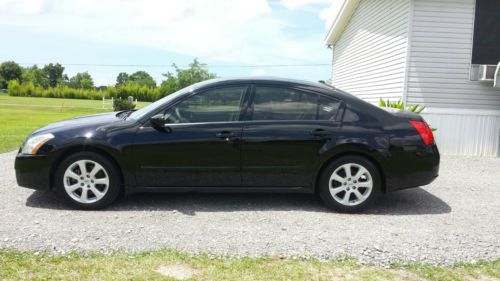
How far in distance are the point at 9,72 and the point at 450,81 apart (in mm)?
124636

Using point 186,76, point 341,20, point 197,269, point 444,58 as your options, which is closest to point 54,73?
point 186,76

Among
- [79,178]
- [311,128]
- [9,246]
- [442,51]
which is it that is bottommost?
[9,246]

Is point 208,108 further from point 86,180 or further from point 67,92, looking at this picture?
point 67,92

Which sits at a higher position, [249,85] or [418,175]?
[249,85]

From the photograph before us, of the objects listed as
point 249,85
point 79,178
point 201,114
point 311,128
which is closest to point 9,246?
point 79,178

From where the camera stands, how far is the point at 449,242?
13.2ft

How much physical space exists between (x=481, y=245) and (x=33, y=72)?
13125cm

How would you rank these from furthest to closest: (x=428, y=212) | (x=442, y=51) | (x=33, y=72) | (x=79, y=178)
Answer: (x=33, y=72) < (x=442, y=51) < (x=428, y=212) < (x=79, y=178)

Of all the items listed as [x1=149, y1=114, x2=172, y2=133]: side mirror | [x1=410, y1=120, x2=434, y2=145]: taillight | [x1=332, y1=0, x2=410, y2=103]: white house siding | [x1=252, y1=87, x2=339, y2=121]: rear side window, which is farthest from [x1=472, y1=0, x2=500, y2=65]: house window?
[x1=149, y1=114, x2=172, y2=133]: side mirror

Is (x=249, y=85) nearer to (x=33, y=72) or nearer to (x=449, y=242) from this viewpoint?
(x=449, y=242)

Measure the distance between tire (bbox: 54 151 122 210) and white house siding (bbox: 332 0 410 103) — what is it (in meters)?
8.12

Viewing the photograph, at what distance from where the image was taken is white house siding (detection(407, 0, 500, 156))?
33.2 feet

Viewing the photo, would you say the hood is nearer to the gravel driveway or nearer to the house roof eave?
the gravel driveway

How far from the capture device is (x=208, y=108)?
485cm
